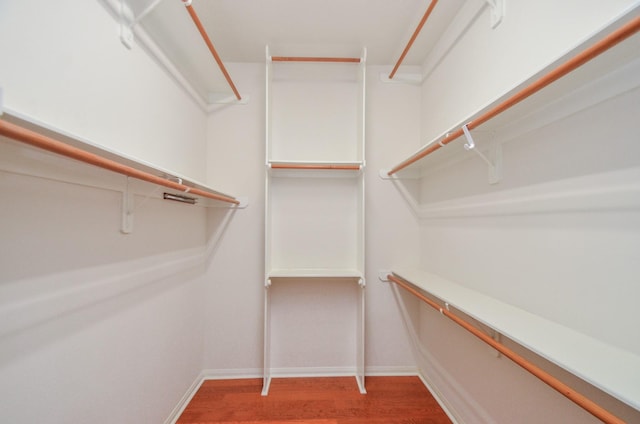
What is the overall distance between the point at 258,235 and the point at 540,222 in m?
1.68

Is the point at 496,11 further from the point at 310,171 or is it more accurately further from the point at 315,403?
the point at 315,403

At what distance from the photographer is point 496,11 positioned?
1.19 metres

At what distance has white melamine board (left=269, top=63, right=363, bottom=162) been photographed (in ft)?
6.65

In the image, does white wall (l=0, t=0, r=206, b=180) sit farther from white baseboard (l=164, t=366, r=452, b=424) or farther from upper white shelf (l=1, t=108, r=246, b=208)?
white baseboard (l=164, t=366, r=452, b=424)

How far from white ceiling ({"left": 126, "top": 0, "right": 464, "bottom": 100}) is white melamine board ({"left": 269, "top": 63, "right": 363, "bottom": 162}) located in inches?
8.2

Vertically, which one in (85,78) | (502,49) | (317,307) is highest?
(502,49)

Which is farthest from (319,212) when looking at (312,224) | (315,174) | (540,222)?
(540,222)

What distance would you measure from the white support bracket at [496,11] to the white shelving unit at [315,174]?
0.93 metres

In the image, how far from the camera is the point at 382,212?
2.05 metres

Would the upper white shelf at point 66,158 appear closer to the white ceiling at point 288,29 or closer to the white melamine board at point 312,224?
the white ceiling at point 288,29

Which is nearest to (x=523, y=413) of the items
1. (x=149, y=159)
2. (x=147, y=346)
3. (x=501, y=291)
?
(x=501, y=291)

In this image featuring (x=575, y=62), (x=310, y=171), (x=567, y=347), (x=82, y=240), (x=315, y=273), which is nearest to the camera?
(x=575, y=62)

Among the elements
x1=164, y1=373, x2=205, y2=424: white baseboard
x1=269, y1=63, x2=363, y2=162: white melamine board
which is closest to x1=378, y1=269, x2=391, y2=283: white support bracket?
x1=269, y1=63, x2=363, y2=162: white melamine board

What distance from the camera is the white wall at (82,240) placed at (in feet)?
2.32
